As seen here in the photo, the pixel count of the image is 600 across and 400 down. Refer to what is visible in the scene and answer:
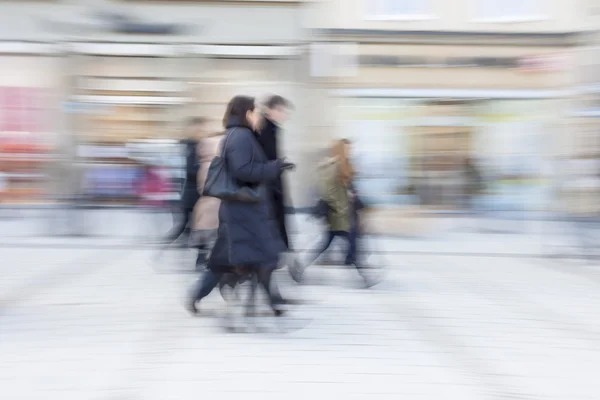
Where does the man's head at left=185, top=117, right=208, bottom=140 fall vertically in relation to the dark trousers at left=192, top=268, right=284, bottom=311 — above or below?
above

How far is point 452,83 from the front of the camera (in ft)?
62.3

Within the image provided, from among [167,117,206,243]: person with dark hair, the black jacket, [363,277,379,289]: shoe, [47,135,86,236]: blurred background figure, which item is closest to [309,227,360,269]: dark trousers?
[363,277,379,289]: shoe

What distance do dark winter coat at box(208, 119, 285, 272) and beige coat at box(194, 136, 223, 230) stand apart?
6.07 ft

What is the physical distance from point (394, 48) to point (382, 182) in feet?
9.10

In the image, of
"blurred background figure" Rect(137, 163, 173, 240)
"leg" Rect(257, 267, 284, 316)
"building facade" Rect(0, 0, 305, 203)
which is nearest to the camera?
"leg" Rect(257, 267, 284, 316)

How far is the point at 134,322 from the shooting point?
23.0 feet

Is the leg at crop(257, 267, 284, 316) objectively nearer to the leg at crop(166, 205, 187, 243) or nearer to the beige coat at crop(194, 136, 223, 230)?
the beige coat at crop(194, 136, 223, 230)

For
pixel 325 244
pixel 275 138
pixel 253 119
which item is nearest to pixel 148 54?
pixel 325 244

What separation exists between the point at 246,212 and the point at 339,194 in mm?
2672

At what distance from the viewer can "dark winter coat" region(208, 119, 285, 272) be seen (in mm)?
6383

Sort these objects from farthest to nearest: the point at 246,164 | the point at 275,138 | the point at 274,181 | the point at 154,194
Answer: the point at 154,194 → the point at 275,138 → the point at 274,181 → the point at 246,164

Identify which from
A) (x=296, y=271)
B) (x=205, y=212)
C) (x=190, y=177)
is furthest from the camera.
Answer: (x=190, y=177)

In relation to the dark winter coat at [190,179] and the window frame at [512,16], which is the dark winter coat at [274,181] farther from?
the window frame at [512,16]

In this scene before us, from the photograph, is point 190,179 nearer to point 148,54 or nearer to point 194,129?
point 194,129
